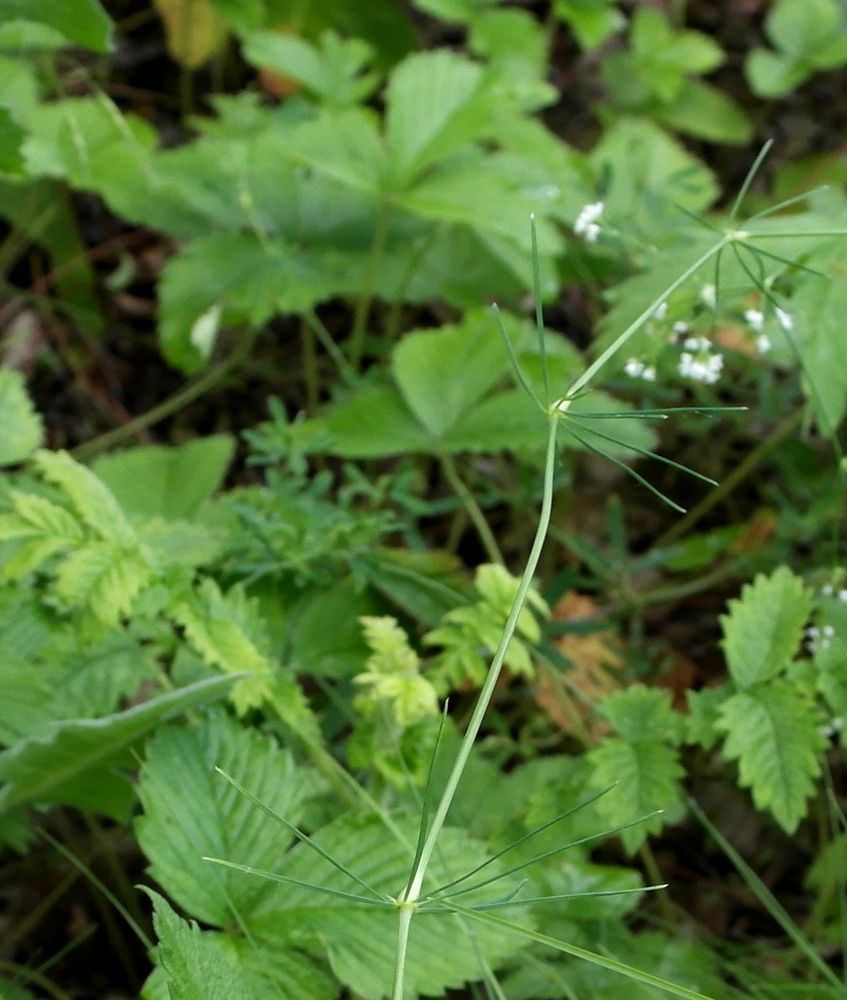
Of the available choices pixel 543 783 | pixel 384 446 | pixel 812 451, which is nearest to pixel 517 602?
pixel 543 783

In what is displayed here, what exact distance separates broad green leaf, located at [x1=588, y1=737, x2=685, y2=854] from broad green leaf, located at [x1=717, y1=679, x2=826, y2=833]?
71 millimetres

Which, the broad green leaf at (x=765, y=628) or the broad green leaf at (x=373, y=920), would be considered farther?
the broad green leaf at (x=765, y=628)

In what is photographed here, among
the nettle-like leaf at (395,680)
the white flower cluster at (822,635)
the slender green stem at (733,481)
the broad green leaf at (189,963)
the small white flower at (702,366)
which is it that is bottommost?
the slender green stem at (733,481)

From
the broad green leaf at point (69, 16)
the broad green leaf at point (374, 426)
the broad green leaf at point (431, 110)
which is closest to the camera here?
the broad green leaf at point (69, 16)

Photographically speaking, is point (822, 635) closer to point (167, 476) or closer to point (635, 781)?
point (635, 781)

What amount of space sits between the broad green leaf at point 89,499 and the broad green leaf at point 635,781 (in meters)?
0.56

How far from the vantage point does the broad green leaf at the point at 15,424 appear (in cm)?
128

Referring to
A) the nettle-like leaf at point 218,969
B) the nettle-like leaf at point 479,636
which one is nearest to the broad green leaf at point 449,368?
the nettle-like leaf at point 479,636

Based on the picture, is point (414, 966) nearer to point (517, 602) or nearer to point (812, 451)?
point (517, 602)

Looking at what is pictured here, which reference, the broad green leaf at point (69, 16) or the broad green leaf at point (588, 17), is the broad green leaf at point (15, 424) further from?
the broad green leaf at point (588, 17)

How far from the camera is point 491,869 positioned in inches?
44.3

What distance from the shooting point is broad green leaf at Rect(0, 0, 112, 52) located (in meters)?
1.25

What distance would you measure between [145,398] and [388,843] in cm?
147

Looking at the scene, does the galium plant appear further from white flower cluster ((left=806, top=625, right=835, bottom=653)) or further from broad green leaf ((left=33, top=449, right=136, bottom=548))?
broad green leaf ((left=33, top=449, right=136, bottom=548))
